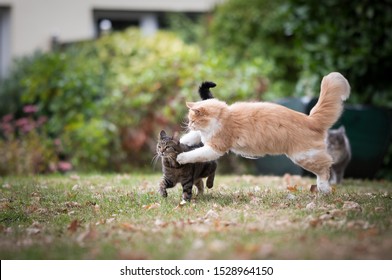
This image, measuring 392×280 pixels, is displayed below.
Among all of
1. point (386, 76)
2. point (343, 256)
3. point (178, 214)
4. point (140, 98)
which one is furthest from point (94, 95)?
point (343, 256)

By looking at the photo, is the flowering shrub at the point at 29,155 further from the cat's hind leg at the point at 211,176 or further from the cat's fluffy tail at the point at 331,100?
the cat's fluffy tail at the point at 331,100

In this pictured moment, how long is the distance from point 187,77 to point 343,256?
6.91 metres

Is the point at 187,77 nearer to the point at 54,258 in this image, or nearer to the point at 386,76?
the point at 386,76

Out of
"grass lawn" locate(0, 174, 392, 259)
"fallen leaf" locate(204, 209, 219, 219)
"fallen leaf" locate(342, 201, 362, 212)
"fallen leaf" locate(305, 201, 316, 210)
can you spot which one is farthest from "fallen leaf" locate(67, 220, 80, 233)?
"fallen leaf" locate(342, 201, 362, 212)

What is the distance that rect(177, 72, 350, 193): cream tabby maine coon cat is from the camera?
516 cm

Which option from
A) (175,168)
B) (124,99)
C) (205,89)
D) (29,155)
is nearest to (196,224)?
(175,168)

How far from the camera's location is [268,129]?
17.0 ft

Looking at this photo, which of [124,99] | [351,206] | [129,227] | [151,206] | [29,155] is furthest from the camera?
[124,99]

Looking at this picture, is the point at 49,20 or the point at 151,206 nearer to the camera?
the point at 151,206

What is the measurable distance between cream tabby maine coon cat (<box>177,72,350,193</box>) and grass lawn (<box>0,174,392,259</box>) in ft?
1.52

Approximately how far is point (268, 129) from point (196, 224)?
4.63 feet

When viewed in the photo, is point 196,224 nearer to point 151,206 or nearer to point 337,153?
point 151,206

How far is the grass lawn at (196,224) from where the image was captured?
3.52 metres

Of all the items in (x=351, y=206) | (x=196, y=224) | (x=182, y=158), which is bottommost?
(x=196, y=224)
